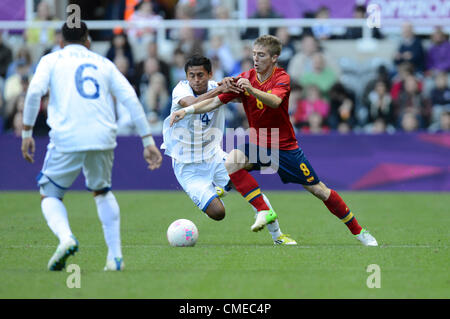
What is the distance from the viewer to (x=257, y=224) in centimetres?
859

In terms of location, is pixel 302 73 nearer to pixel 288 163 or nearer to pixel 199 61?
pixel 199 61

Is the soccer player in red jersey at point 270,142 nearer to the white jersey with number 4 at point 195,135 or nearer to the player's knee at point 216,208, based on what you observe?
the player's knee at point 216,208

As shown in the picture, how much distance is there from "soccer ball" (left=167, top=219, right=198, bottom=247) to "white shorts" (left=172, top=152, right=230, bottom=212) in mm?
792

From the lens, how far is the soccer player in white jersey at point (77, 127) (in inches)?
275

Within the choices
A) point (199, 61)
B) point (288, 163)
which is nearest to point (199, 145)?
point (199, 61)

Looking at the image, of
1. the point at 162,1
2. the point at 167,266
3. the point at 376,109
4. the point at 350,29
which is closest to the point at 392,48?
the point at 350,29

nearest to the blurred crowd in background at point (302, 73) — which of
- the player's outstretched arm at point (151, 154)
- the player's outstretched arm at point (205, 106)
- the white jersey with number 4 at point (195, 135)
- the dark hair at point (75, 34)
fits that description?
the white jersey with number 4 at point (195, 135)

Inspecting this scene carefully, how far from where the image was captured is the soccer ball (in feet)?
29.9

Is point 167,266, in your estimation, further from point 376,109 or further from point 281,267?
point 376,109

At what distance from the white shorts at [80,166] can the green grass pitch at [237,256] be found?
815 mm

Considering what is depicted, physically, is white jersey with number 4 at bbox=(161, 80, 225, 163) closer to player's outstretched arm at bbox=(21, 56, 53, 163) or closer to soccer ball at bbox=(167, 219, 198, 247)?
soccer ball at bbox=(167, 219, 198, 247)

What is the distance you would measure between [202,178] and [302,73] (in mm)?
8624

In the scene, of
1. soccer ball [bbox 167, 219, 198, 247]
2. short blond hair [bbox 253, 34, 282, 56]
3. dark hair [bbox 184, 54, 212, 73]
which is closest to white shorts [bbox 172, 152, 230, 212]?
soccer ball [bbox 167, 219, 198, 247]

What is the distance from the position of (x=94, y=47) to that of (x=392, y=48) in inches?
288
